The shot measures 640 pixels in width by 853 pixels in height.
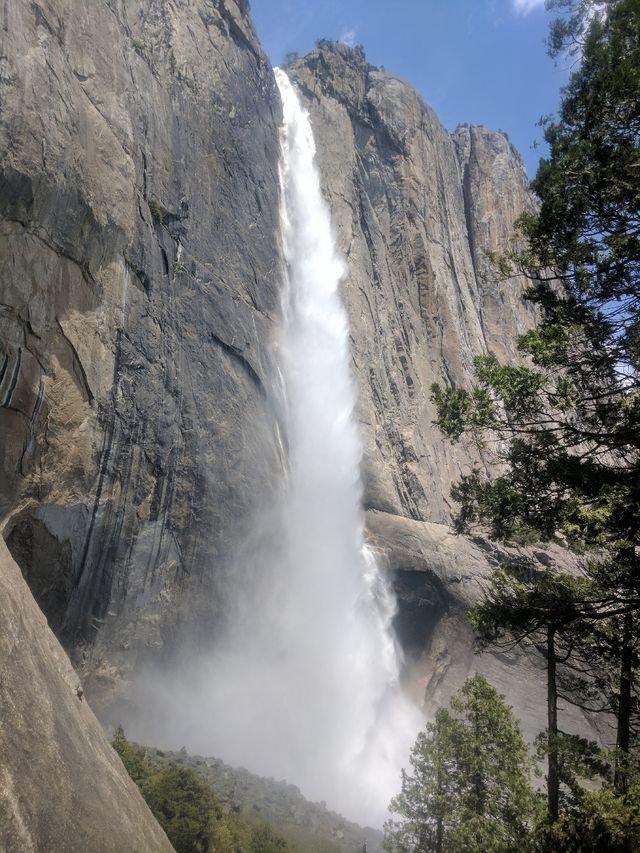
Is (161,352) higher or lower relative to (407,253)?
lower

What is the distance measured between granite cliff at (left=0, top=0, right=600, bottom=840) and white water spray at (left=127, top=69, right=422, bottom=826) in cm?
119

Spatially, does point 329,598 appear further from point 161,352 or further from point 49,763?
point 49,763

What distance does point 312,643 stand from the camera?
22.9 meters

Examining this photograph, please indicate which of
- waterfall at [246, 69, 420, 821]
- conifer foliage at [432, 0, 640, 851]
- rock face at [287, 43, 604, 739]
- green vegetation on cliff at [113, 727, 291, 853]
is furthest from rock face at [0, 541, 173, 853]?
waterfall at [246, 69, 420, 821]

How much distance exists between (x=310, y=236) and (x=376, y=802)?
84.4 feet

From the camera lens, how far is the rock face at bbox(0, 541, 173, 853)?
14.6ft

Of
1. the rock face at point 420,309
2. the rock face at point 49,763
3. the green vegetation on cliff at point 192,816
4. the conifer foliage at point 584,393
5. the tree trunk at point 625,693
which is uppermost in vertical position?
the rock face at point 420,309

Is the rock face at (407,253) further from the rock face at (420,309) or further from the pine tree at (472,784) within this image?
the pine tree at (472,784)

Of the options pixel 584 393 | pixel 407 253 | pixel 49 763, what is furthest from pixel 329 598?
pixel 407 253

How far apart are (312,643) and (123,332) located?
14.0 m

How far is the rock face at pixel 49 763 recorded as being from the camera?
446 cm

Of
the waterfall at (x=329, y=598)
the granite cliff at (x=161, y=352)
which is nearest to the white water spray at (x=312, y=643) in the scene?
the waterfall at (x=329, y=598)

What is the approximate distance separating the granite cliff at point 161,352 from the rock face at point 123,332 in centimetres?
6

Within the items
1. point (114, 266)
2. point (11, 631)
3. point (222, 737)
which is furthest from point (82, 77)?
point (222, 737)
